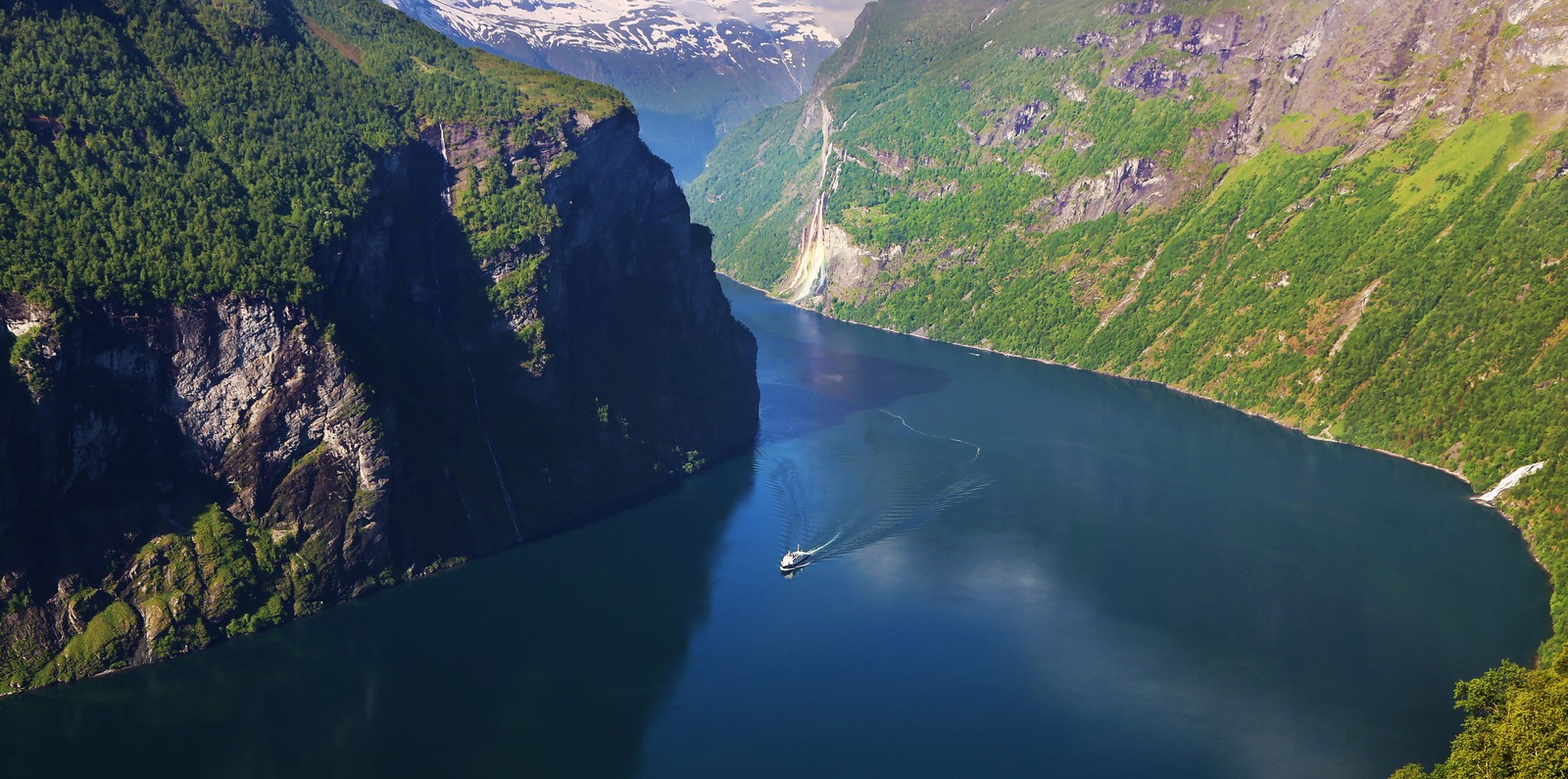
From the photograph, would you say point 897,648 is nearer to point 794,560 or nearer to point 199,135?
point 794,560

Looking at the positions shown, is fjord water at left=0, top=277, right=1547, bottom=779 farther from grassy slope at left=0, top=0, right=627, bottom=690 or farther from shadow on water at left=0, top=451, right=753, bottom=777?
grassy slope at left=0, top=0, right=627, bottom=690

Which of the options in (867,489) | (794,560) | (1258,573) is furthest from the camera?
(867,489)

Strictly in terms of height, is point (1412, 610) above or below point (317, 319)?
below

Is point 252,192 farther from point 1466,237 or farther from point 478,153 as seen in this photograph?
point 1466,237

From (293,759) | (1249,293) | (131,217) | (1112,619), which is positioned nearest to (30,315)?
(131,217)

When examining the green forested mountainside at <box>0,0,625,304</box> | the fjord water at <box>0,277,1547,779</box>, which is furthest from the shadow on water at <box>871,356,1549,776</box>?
the green forested mountainside at <box>0,0,625,304</box>

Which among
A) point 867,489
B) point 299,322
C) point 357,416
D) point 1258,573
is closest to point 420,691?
point 357,416
